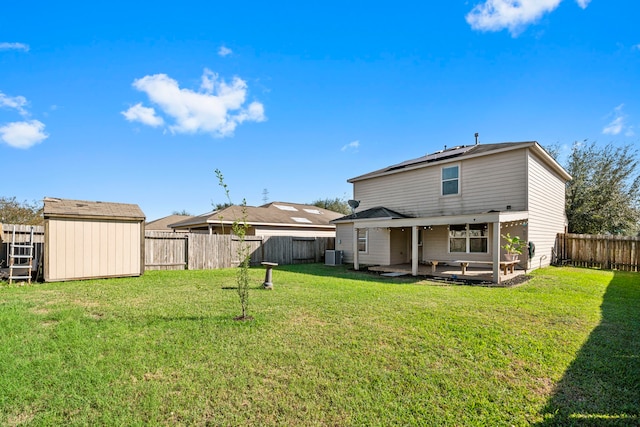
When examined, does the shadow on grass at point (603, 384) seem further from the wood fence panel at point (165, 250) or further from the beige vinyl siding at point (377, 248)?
the wood fence panel at point (165, 250)

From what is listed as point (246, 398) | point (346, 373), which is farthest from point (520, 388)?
point (246, 398)

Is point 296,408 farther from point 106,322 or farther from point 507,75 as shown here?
point 507,75

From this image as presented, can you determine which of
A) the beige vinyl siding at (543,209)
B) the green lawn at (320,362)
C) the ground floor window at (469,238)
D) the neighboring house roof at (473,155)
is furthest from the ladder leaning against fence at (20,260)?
the beige vinyl siding at (543,209)

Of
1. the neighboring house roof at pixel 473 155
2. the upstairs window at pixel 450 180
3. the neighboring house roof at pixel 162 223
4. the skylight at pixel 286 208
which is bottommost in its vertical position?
the neighboring house roof at pixel 162 223

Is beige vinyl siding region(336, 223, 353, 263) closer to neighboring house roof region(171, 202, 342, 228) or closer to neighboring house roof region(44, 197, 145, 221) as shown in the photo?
neighboring house roof region(171, 202, 342, 228)

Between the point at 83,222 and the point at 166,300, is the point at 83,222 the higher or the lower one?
the higher one

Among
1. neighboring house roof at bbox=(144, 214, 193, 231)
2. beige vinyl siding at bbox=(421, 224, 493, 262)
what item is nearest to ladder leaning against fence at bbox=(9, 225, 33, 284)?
beige vinyl siding at bbox=(421, 224, 493, 262)

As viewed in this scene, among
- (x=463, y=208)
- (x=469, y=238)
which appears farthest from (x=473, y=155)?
(x=469, y=238)

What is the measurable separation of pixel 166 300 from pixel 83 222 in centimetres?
564

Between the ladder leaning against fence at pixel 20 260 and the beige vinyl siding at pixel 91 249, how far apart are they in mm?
453

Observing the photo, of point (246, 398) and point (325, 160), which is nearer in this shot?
point (246, 398)

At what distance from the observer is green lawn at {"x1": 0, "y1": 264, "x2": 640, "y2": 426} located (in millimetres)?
2645

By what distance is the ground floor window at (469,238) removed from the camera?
12.2 metres

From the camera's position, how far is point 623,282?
956cm
